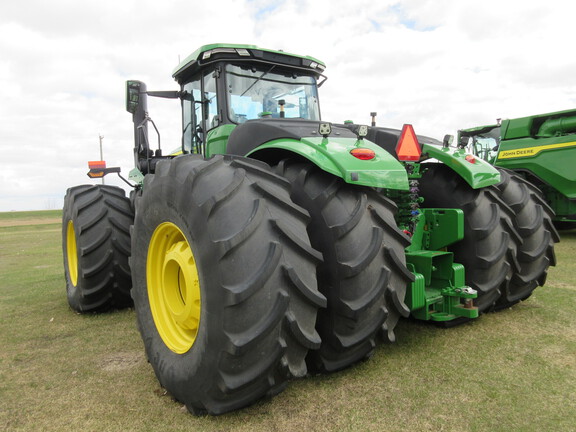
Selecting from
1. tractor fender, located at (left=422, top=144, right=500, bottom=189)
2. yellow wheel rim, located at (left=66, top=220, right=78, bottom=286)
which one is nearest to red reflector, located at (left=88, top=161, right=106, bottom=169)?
yellow wheel rim, located at (left=66, top=220, right=78, bottom=286)

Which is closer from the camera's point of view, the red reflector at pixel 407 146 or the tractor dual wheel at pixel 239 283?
the tractor dual wheel at pixel 239 283

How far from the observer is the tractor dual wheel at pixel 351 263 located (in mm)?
2418

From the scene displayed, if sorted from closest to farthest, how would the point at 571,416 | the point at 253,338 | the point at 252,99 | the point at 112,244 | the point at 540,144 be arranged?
the point at 253,338
the point at 571,416
the point at 252,99
the point at 112,244
the point at 540,144

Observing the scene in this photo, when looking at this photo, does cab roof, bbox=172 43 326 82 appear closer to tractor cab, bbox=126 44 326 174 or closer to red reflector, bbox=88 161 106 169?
tractor cab, bbox=126 44 326 174

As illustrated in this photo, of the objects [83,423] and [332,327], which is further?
[332,327]

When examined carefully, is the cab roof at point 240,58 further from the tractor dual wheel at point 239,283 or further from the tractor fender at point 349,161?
the tractor dual wheel at point 239,283

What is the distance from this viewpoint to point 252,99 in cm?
391

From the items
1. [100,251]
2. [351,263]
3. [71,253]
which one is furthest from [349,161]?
[71,253]

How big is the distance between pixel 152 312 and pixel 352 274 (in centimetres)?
136

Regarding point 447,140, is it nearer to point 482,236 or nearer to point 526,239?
point 482,236

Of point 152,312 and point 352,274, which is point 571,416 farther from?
point 152,312

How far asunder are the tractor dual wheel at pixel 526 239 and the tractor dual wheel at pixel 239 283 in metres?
2.28

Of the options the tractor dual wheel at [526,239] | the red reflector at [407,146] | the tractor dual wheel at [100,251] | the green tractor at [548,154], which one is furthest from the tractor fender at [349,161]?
the green tractor at [548,154]

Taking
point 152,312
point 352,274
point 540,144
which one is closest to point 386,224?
point 352,274
